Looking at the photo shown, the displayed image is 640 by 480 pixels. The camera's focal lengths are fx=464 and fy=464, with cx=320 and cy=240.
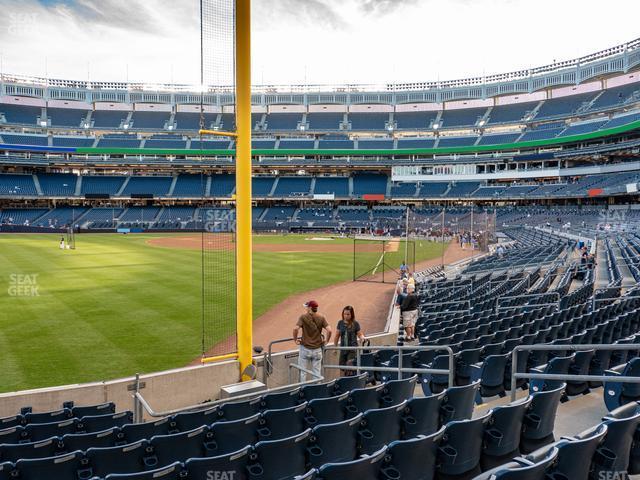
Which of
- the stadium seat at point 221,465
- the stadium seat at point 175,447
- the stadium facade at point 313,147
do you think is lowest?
the stadium seat at point 175,447

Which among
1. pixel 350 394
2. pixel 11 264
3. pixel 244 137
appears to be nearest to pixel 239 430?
pixel 350 394

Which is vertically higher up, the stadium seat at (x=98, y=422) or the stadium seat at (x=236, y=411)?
the stadium seat at (x=236, y=411)

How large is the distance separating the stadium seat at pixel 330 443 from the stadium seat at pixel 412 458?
3.04 feet

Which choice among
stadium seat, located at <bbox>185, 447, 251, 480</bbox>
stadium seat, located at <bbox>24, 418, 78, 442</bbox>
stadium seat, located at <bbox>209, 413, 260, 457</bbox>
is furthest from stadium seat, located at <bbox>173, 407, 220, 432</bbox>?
stadium seat, located at <bbox>185, 447, 251, 480</bbox>

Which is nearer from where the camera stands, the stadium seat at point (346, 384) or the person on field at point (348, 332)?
the stadium seat at point (346, 384)

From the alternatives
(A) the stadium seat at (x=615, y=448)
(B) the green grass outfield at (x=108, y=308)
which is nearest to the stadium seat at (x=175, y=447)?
(A) the stadium seat at (x=615, y=448)

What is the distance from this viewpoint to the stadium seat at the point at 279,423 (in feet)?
19.0

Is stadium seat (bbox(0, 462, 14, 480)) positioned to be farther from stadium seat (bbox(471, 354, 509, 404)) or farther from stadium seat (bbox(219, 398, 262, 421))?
stadium seat (bbox(471, 354, 509, 404))

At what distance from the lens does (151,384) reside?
8641 millimetres

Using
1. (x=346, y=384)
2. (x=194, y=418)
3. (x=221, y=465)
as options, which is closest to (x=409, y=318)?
(x=346, y=384)

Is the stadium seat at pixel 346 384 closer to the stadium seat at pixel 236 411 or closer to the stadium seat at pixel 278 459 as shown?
the stadium seat at pixel 236 411

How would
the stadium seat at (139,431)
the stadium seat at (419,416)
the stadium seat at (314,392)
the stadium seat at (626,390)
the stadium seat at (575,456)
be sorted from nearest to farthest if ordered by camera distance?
the stadium seat at (575,456), the stadium seat at (139,431), the stadium seat at (419,416), the stadium seat at (626,390), the stadium seat at (314,392)

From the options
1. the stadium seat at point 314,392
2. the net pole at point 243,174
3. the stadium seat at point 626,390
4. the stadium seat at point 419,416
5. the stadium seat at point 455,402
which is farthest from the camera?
the net pole at point 243,174

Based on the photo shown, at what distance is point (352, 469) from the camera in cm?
381
